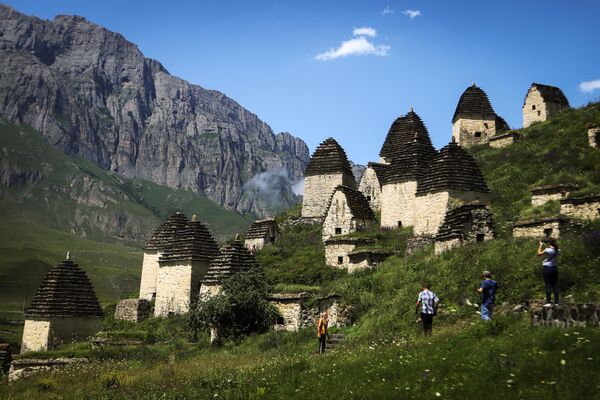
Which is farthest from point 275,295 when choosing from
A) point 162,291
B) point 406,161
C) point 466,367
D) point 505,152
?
point 505,152

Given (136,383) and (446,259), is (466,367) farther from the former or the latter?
(446,259)

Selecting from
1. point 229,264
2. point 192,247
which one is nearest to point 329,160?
point 192,247

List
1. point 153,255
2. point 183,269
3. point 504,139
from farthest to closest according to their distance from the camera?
point 504,139 < point 153,255 < point 183,269

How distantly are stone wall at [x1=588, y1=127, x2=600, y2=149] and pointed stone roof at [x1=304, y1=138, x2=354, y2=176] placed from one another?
16.5 metres

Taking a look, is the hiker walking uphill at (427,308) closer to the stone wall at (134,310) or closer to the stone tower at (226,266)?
the stone tower at (226,266)

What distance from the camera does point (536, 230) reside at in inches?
1152

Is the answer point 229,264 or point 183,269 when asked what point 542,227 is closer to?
point 229,264

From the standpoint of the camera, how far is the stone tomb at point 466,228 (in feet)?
97.7

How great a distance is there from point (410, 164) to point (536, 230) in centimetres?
1319

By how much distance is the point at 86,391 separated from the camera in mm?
20062

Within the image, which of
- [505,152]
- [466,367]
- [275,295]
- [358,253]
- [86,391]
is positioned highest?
[505,152]

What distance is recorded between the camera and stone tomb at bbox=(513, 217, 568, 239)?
28.5 m

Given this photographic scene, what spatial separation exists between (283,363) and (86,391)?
587 centimetres

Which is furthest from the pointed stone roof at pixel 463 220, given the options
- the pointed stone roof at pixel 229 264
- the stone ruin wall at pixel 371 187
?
the stone ruin wall at pixel 371 187
